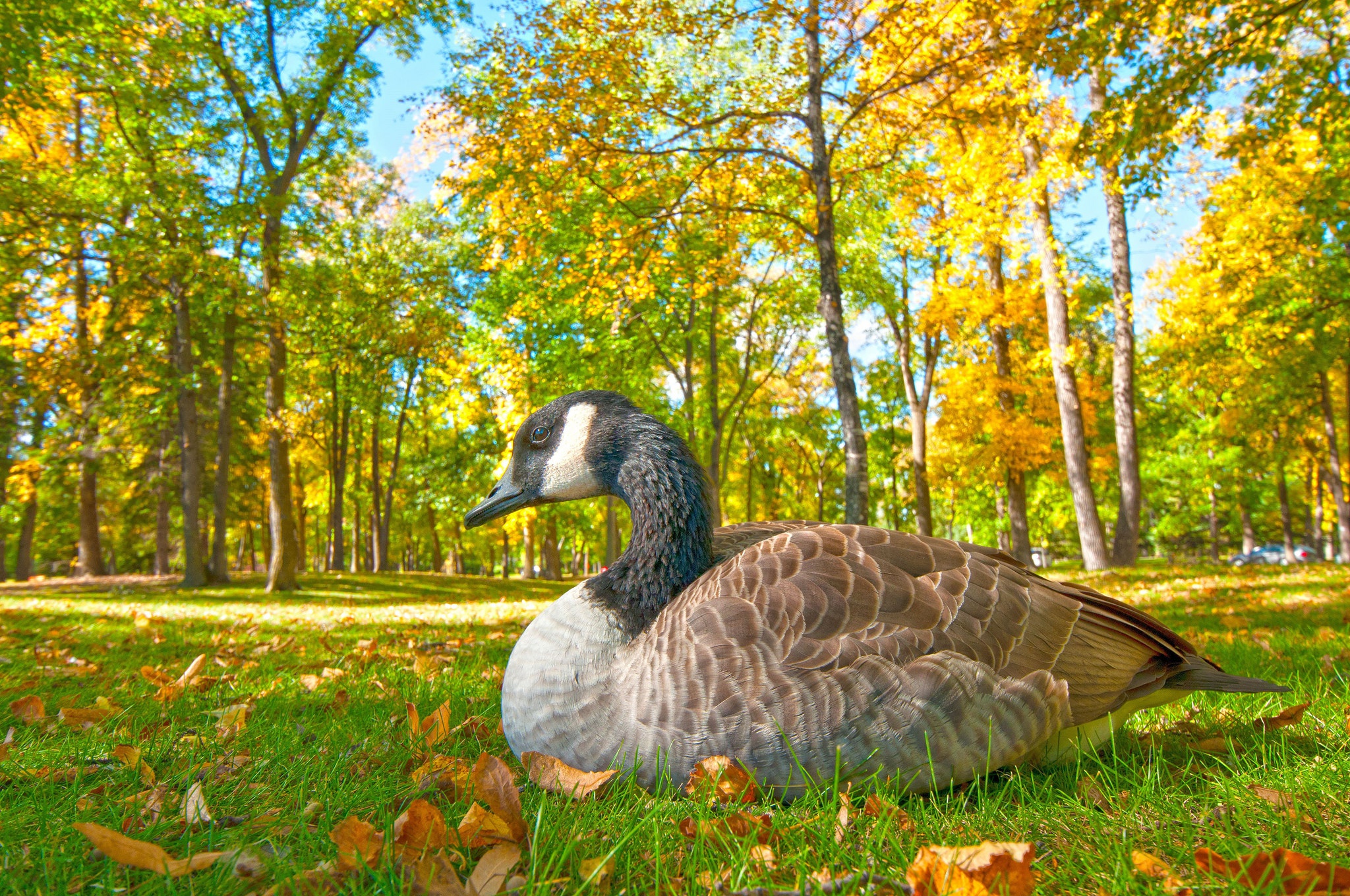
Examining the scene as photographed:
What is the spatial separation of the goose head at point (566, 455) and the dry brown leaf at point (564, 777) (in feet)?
3.79

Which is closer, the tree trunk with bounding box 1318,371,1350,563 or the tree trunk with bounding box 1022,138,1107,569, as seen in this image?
the tree trunk with bounding box 1022,138,1107,569

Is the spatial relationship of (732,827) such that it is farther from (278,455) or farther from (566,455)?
(278,455)

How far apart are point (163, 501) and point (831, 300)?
21712mm

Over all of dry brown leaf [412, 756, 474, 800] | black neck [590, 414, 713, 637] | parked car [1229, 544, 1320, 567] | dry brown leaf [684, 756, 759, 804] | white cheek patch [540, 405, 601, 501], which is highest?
white cheek patch [540, 405, 601, 501]

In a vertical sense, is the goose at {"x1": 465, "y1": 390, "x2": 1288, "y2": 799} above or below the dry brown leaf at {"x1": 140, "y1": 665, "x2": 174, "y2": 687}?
above

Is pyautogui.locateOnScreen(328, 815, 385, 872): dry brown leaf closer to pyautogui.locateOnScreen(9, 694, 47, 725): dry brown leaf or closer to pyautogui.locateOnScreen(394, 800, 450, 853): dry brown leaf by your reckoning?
pyautogui.locateOnScreen(394, 800, 450, 853): dry brown leaf

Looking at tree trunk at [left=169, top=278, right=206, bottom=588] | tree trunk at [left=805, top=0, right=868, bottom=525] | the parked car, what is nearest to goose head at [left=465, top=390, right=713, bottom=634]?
tree trunk at [left=805, top=0, right=868, bottom=525]

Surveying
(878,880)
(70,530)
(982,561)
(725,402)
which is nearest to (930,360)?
Answer: (725,402)

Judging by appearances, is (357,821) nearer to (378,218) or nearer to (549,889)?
(549,889)

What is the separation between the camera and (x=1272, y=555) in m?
46.0

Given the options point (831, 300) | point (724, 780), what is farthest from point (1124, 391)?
point (724, 780)

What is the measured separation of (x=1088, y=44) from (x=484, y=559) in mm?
48066

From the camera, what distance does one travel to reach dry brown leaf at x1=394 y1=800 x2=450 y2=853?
5.72ft

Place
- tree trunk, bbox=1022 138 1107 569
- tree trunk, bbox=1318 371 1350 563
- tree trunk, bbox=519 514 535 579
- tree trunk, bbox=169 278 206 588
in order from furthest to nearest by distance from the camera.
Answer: tree trunk, bbox=519 514 535 579 → tree trunk, bbox=1318 371 1350 563 → tree trunk, bbox=169 278 206 588 → tree trunk, bbox=1022 138 1107 569
